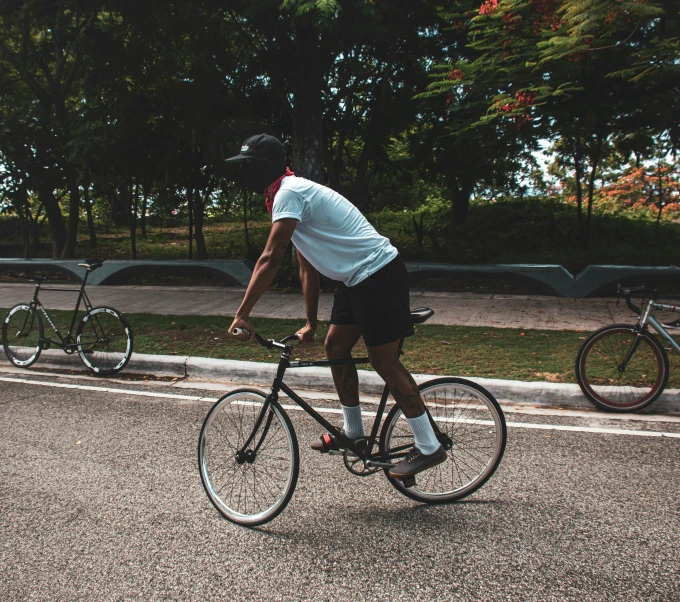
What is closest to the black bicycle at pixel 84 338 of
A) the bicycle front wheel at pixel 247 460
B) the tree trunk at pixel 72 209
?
the bicycle front wheel at pixel 247 460

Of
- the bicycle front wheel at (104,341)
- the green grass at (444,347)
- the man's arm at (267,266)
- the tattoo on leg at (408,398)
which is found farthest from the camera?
the bicycle front wheel at (104,341)

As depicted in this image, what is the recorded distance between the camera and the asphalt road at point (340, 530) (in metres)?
2.91

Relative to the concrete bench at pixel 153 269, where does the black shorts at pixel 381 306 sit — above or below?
above

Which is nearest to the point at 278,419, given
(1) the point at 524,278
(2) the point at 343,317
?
(2) the point at 343,317

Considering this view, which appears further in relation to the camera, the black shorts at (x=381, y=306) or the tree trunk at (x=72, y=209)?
the tree trunk at (x=72, y=209)

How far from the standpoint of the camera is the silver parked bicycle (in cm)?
536

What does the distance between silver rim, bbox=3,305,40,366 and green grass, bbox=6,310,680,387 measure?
0.36 metres

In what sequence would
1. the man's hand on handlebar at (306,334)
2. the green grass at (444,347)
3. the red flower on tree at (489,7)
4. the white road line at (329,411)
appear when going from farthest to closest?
1. the red flower on tree at (489,7)
2. the green grass at (444,347)
3. the white road line at (329,411)
4. the man's hand on handlebar at (306,334)

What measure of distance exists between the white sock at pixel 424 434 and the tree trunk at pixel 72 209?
14.4 metres

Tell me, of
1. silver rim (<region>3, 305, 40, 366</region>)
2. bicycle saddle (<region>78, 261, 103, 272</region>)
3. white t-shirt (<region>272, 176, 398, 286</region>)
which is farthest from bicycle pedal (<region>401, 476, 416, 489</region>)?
silver rim (<region>3, 305, 40, 366</region>)

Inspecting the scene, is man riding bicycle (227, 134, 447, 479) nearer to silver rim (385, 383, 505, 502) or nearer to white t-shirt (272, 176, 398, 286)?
white t-shirt (272, 176, 398, 286)

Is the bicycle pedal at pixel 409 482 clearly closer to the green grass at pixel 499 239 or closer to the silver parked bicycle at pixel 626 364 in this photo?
the silver parked bicycle at pixel 626 364

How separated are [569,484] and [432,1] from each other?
1073cm

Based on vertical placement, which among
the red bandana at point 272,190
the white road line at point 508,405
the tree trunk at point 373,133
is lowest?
the white road line at point 508,405
